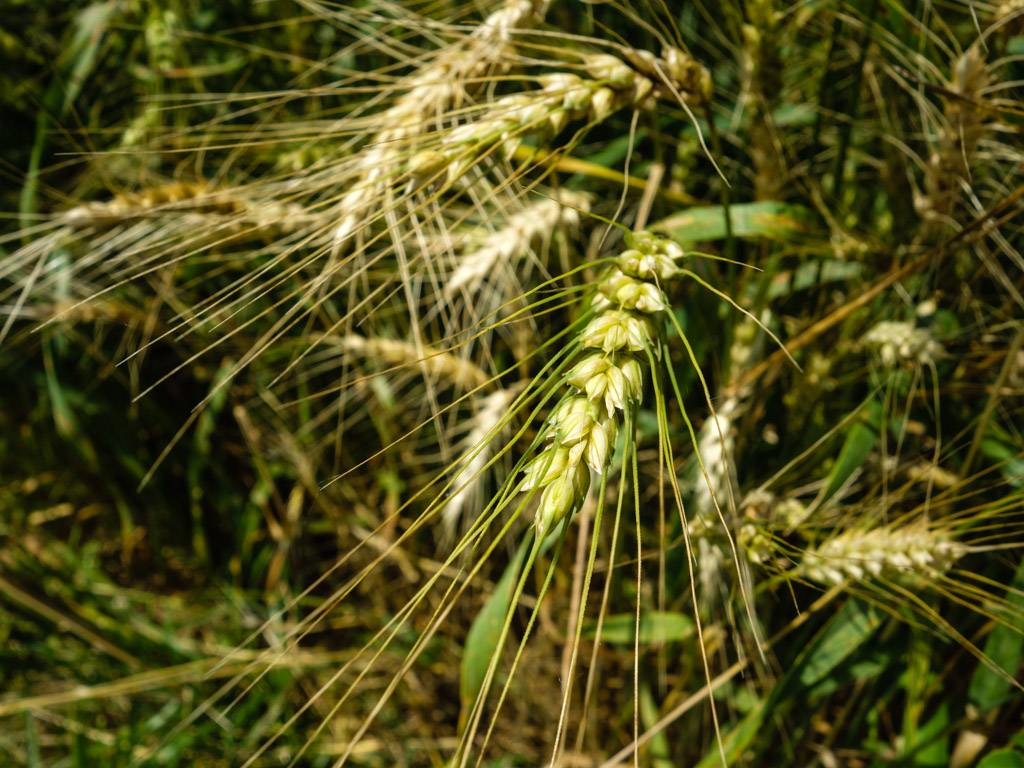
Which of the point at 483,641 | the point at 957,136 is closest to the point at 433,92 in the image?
the point at 957,136

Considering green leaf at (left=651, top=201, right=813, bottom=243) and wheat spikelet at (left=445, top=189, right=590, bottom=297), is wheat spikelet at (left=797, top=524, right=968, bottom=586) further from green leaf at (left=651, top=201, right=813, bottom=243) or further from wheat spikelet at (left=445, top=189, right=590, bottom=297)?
wheat spikelet at (left=445, top=189, right=590, bottom=297)

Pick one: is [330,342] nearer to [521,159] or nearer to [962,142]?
[521,159]

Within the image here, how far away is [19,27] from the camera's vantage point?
5.00 feet

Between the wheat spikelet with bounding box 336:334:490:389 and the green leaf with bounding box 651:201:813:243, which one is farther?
the wheat spikelet with bounding box 336:334:490:389

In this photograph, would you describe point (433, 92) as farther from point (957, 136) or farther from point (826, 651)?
point (826, 651)

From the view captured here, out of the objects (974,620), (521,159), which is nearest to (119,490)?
(521,159)

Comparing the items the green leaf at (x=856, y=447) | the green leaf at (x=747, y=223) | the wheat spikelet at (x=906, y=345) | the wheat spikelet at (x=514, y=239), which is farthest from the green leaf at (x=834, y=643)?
the wheat spikelet at (x=514, y=239)

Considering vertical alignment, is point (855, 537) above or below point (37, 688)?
above

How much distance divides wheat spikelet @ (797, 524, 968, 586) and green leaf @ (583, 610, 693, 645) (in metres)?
0.24

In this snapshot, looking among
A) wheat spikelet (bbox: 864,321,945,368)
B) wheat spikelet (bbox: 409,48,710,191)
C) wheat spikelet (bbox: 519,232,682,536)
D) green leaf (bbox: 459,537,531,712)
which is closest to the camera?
wheat spikelet (bbox: 519,232,682,536)

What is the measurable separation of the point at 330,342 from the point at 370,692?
0.64 meters

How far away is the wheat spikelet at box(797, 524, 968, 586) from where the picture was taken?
0.69m

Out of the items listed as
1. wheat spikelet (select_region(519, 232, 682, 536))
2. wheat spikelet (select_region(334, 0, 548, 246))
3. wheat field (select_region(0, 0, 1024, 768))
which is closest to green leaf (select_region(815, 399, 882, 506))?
wheat field (select_region(0, 0, 1024, 768))

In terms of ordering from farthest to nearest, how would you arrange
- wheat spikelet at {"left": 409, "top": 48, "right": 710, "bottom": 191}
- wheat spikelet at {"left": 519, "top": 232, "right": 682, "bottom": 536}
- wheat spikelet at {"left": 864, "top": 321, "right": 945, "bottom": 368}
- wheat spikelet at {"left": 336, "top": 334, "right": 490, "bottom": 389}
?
1. wheat spikelet at {"left": 336, "top": 334, "right": 490, "bottom": 389}
2. wheat spikelet at {"left": 864, "top": 321, "right": 945, "bottom": 368}
3. wheat spikelet at {"left": 409, "top": 48, "right": 710, "bottom": 191}
4. wheat spikelet at {"left": 519, "top": 232, "right": 682, "bottom": 536}
